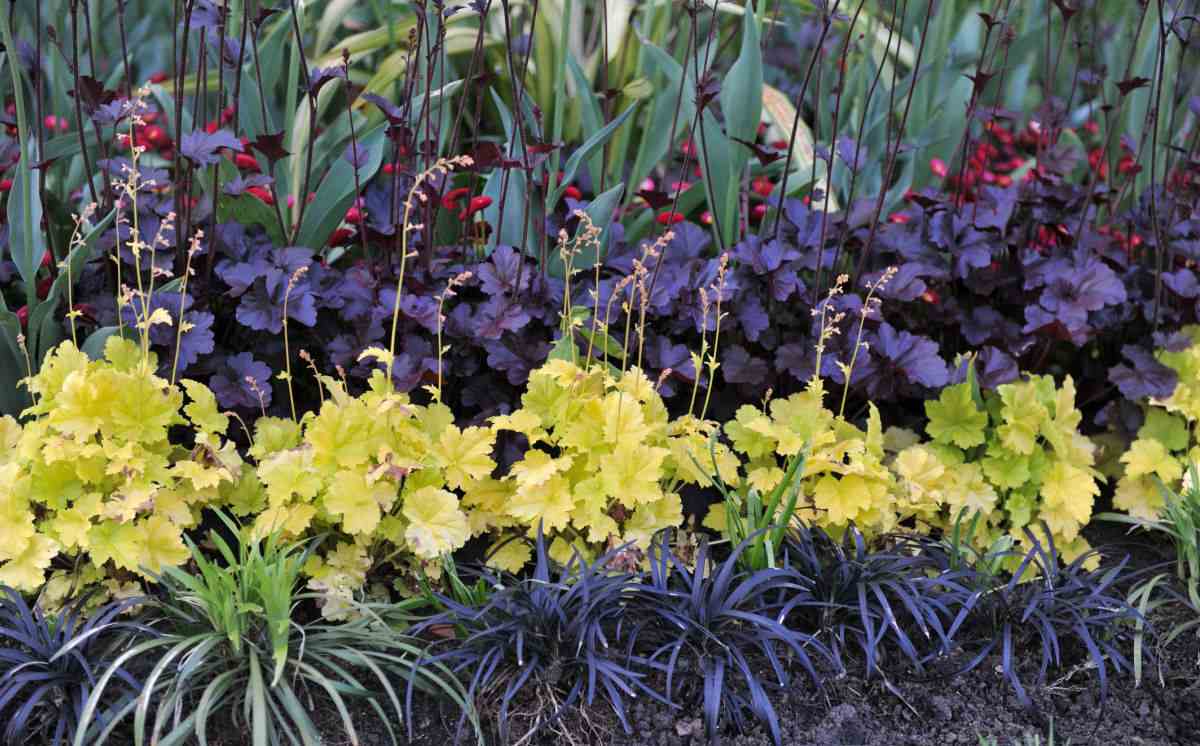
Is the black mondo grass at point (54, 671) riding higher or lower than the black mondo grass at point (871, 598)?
lower

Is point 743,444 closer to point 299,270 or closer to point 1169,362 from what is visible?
point 299,270

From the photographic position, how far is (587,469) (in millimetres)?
2193

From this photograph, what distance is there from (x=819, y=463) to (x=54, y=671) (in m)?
1.32

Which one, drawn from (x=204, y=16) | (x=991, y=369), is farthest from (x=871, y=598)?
(x=204, y=16)

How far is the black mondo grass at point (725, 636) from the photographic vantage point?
1.96m

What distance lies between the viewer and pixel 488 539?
2.36 metres

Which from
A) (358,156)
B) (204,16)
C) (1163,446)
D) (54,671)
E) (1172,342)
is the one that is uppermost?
(204,16)

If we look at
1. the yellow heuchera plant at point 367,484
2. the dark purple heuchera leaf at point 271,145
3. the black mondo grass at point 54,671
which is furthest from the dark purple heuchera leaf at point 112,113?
the black mondo grass at point 54,671

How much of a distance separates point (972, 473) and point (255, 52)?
1.66m

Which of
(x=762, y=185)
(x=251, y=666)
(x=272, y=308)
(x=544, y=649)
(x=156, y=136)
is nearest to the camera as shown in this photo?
(x=251, y=666)

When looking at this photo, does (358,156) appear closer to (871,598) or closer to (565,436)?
(565,436)

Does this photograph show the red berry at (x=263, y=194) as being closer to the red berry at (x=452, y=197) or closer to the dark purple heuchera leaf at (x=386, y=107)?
the red berry at (x=452, y=197)

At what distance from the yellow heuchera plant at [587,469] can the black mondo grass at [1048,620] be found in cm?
56

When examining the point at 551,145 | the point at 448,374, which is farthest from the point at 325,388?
the point at 551,145
